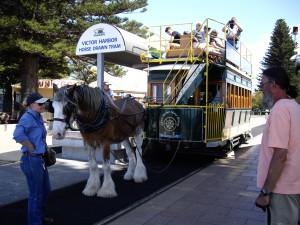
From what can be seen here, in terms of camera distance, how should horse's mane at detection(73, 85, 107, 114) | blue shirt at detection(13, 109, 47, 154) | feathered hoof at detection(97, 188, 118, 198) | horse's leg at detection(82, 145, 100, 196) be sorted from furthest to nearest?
horse's leg at detection(82, 145, 100, 196) → feathered hoof at detection(97, 188, 118, 198) → horse's mane at detection(73, 85, 107, 114) → blue shirt at detection(13, 109, 47, 154)

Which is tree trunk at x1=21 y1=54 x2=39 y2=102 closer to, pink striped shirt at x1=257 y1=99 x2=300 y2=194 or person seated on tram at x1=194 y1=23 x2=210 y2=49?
person seated on tram at x1=194 y1=23 x2=210 y2=49

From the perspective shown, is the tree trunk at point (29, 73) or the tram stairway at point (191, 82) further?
the tree trunk at point (29, 73)

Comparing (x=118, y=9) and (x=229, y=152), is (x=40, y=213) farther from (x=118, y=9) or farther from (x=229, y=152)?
(x=118, y=9)

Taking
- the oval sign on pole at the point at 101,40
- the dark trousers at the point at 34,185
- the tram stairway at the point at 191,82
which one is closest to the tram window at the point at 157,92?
the tram stairway at the point at 191,82

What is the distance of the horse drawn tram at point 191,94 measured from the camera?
34.1 feet

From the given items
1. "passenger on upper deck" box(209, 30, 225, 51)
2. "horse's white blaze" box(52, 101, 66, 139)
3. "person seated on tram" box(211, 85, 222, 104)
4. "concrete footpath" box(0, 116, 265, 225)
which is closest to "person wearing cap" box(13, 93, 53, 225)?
"horse's white blaze" box(52, 101, 66, 139)

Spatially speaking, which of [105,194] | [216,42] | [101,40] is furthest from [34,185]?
[216,42]

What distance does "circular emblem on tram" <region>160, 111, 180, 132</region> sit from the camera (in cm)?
1041

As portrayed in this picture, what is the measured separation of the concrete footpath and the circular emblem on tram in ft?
4.47

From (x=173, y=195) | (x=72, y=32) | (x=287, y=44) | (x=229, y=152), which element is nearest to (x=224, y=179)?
(x=173, y=195)

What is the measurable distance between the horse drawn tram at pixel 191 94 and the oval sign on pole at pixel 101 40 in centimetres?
147

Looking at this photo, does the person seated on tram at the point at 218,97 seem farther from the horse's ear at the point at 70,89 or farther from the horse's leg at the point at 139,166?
the horse's ear at the point at 70,89

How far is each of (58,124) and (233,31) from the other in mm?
9325

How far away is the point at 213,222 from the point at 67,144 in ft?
21.8
